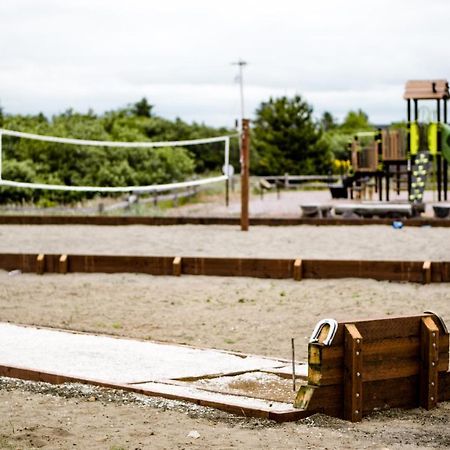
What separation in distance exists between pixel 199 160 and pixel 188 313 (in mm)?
43012

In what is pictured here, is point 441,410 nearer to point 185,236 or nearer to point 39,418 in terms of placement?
point 39,418

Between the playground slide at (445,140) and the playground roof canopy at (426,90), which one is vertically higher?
the playground roof canopy at (426,90)

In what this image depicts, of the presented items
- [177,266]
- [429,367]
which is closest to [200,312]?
[177,266]

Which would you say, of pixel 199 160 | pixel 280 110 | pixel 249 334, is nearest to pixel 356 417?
pixel 249 334

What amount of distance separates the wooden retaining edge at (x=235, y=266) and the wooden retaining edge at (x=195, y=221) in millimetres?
6160

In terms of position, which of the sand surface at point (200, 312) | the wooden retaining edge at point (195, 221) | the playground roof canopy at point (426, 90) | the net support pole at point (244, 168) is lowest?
the sand surface at point (200, 312)

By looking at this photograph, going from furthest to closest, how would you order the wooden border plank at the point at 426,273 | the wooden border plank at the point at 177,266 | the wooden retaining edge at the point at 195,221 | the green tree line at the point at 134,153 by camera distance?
the green tree line at the point at 134,153 < the wooden retaining edge at the point at 195,221 < the wooden border plank at the point at 177,266 < the wooden border plank at the point at 426,273

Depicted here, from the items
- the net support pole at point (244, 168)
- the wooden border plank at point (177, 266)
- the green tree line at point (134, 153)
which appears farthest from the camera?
the green tree line at point (134, 153)

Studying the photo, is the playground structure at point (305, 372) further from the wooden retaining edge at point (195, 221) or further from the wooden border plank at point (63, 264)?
the wooden retaining edge at point (195, 221)

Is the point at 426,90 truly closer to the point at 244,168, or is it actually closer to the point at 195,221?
the point at 195,221

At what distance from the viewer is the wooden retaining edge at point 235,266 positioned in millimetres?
12484

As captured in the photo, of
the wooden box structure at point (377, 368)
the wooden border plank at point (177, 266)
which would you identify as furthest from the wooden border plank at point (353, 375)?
the wooden border plank at point (177, 266)

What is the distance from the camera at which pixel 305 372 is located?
281 inches

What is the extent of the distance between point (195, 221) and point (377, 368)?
13639mm
